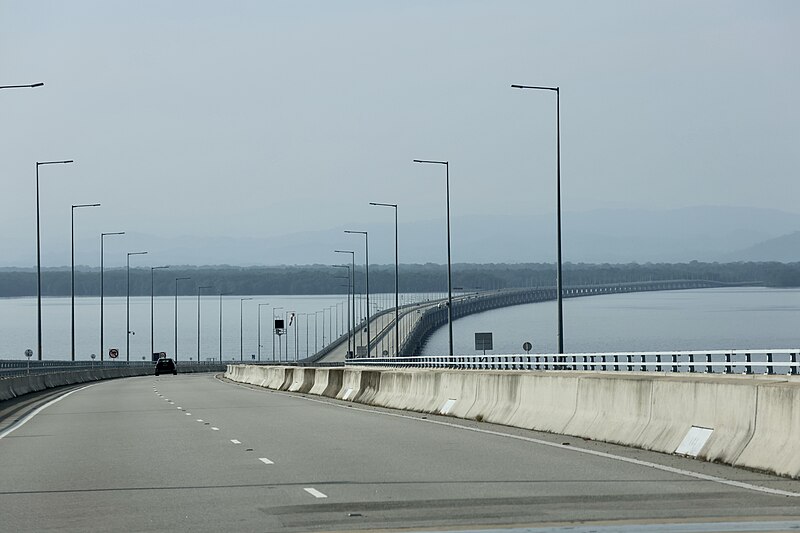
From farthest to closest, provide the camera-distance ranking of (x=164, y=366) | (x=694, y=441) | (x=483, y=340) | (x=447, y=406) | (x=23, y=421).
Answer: (x=164, y=366)
(x=483, y=340)
(x=23, y=421)
(x=447, y=406)
(x=694, y=441)

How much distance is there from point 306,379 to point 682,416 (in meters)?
36.3

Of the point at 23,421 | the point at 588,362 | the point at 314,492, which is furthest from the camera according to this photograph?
the point at 588,362

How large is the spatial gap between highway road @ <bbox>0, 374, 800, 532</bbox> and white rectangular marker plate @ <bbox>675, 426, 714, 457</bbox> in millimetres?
227

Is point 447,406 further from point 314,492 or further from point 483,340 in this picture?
point 483,340

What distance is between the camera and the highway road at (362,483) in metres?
12.7

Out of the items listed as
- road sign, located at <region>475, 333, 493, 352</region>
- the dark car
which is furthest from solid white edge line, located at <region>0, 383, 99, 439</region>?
the dark car

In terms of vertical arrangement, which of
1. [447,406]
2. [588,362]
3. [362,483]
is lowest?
[447,406]

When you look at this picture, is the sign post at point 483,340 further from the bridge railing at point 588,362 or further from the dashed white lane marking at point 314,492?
the dashed white lane marking at point 314,492

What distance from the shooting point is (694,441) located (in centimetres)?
1767

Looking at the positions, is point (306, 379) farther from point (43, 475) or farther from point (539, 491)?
point (539, 491)

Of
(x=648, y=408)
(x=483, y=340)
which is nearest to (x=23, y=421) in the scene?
(x=648, y=408)

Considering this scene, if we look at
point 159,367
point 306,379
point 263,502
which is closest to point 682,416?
point 263,502

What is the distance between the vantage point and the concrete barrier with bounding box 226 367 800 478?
15.5 meters

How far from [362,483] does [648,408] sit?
16.7ft
